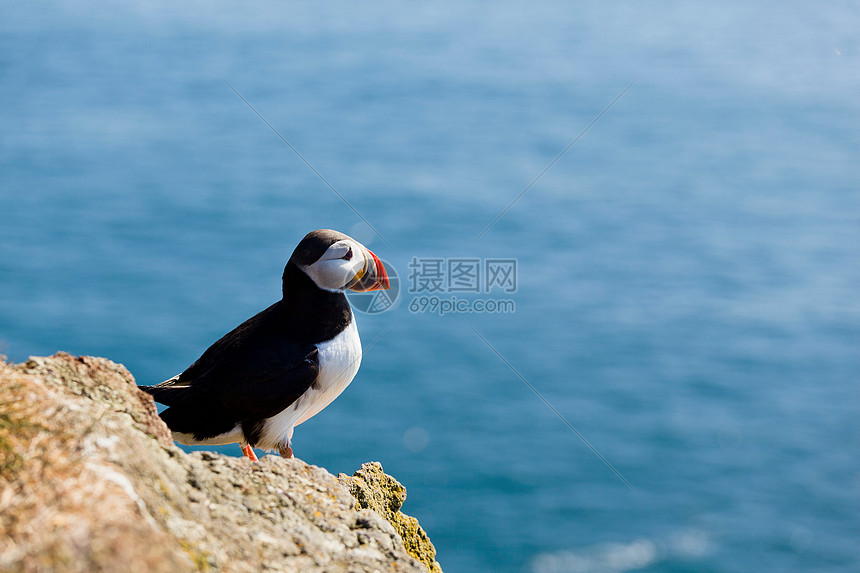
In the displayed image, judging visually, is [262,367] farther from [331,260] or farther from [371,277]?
[371,277]

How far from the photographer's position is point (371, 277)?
17.6ft

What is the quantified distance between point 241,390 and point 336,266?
3.14 ft

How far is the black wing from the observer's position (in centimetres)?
504

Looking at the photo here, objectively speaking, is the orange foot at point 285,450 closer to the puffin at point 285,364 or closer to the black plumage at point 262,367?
the puffin at point 285,364

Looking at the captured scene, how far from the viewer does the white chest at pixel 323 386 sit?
17.1ft

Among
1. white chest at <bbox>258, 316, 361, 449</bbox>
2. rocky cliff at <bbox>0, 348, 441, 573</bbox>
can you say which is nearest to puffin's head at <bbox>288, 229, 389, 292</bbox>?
white chest at <bbox>258, 316, 361, 449</bbox>

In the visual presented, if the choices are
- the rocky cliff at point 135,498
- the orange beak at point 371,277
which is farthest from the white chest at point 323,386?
the rocky cliff at point 135,498

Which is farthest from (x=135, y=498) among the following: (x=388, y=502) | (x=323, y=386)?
(x=323, y=386)

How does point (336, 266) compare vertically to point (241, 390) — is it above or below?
above

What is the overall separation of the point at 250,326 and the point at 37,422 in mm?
2668

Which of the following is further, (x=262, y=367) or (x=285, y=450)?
(x=285, y=450)

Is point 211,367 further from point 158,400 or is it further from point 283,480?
point 283,480

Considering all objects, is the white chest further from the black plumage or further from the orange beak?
the orange beak

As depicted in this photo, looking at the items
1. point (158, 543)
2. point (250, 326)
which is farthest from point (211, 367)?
point (158, 543)
